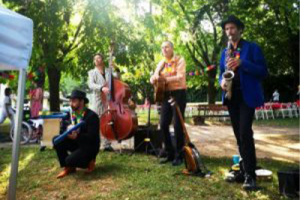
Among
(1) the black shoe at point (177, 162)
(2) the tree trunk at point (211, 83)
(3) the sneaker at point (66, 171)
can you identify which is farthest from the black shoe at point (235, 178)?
(2) the tree trunk at point (211, 83)

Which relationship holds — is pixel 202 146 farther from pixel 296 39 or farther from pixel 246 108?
pixel 296 39

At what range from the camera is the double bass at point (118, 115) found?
573 cm

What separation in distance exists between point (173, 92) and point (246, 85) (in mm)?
1617

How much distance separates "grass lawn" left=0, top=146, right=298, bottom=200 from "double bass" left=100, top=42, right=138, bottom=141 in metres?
0.46

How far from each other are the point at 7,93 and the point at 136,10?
4.51 meters

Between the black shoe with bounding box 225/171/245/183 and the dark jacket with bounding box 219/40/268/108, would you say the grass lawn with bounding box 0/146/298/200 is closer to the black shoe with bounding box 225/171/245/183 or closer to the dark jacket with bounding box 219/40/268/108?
the black shoe with bounding box 225/171/245/183

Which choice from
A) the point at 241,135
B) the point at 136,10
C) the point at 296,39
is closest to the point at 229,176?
the point at 241,135

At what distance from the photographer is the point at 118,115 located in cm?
578

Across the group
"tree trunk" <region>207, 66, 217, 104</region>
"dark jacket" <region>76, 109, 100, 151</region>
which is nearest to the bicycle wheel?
"dark jacket" <region>76, 109, 100, 151</region>

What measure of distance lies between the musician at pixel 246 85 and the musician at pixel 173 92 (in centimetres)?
134

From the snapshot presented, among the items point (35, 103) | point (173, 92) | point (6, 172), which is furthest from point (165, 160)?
point (35, 103)

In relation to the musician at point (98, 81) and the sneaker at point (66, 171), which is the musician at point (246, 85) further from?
the musician at point (98, 81)

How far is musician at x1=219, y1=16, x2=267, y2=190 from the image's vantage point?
3777 mm

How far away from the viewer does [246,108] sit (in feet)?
12.6
